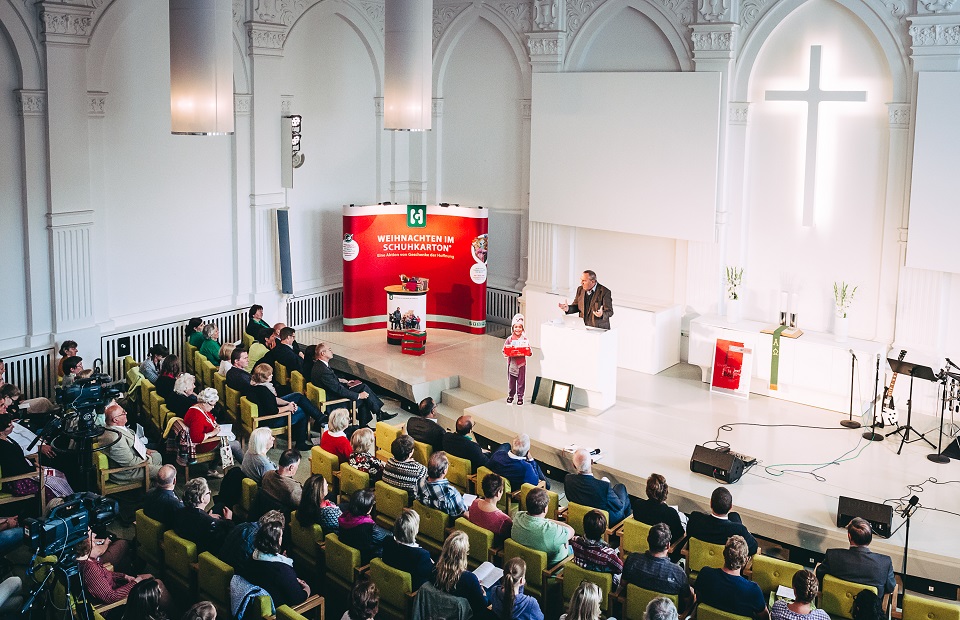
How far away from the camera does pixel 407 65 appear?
1157cm

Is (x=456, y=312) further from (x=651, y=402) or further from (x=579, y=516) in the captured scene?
(x=579, y=516)

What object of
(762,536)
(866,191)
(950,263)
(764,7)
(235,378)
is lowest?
(762,536)

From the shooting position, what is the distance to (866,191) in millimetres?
10992

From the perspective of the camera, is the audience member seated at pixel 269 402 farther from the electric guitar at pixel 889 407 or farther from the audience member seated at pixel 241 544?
the electric guitar at pixel 889 407

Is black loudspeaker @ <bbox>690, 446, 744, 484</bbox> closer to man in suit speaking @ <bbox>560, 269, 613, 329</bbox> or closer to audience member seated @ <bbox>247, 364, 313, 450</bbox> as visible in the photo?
man in suit speaking @ <bbox>560, 269, 613, 329</bbox>

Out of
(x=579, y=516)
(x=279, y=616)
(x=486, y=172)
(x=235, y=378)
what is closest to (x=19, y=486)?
(x=235, y=378)

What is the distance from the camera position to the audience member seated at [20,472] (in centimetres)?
804

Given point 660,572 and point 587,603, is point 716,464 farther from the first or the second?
point 587,603

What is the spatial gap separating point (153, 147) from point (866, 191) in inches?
317

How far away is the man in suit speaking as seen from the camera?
1043 cm

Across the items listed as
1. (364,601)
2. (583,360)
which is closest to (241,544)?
(364,601)

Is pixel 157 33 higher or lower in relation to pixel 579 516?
higher

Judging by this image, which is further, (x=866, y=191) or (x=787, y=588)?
(x=866, y=191)

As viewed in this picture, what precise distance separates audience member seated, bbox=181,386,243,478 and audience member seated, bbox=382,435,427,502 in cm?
229
